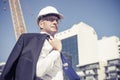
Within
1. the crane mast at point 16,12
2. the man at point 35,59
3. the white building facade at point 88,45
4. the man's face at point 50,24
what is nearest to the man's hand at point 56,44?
the man at point 35,59

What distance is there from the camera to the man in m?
1.66

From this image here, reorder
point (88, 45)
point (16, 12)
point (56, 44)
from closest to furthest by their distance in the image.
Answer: point (56, 44)
point (16, 12)
point (88, 45)

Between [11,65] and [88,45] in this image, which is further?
[88,45]

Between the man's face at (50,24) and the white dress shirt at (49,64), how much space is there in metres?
Result: 0.13

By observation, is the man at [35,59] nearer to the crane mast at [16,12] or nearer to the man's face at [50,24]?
the man's face at [50,24]

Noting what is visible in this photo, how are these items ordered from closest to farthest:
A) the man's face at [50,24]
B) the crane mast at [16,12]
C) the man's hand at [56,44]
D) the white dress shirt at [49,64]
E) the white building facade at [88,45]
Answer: the white dress shirt at [49,64]
the man's hand at [56,44]
the man's face at [50,24]
the crane mast at [16,12]
the white building facade at [88,45]

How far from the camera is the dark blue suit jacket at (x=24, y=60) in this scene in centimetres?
167

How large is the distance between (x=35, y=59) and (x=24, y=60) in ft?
0.22

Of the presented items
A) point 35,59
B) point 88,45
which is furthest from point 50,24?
point 88,45

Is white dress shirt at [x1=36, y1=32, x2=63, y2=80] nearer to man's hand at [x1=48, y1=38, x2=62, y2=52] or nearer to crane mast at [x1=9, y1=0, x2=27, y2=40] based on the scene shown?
man's hand at [x1=48, y1=38, x2=62, y2=52]

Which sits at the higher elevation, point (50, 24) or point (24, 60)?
point (50, 24)

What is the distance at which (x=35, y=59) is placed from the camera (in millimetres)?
1681

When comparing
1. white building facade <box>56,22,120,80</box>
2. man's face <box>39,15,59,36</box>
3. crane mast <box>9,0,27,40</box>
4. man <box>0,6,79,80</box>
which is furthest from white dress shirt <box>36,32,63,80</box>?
white building facade <box>56,22,120,80</box>

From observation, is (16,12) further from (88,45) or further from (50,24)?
(50,24)
